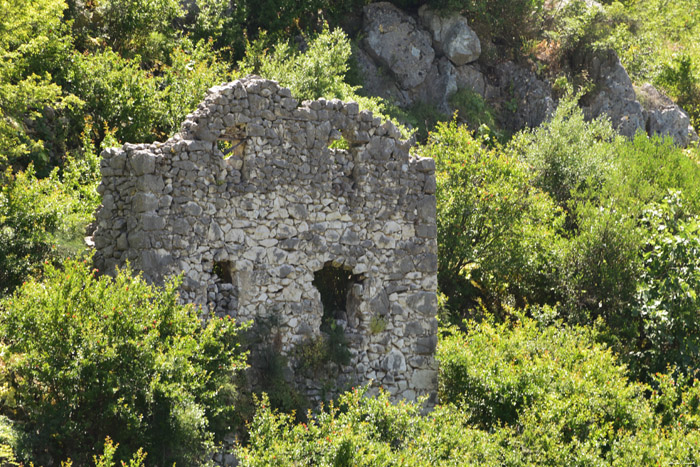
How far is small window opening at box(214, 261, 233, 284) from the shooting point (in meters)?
13.0

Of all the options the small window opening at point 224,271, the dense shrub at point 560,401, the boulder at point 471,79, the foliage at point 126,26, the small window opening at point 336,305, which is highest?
the foliage at point 126,26

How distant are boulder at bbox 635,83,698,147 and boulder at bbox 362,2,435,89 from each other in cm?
756

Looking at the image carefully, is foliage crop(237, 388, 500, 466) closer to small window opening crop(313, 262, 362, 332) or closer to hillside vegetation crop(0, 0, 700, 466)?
hillside vegetation crop(0, 0, 700, 466)

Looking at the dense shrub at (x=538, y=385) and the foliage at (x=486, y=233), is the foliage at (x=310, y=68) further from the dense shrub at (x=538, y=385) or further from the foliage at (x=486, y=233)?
the dense shrub at (x=538, y=385)

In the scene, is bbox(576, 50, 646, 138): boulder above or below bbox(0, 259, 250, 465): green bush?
above

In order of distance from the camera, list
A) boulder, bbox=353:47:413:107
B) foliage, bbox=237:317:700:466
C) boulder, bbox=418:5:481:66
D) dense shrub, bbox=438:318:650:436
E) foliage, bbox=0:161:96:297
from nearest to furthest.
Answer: foliage, bbox=237:317:700:466 → dense shrub, bbox=438:318:650:436 → foliage, bbox=0:161:96:297 → boulder, bbox=353:47:413:107 → boulder, bbox=418:5:481:66

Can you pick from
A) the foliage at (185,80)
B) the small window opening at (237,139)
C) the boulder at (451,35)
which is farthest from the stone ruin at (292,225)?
the boulder at (451,35)

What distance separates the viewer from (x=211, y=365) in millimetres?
11531

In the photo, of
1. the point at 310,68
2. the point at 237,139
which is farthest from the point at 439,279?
the point at 237,139

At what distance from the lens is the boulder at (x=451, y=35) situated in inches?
1043

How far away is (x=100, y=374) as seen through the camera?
404 inches

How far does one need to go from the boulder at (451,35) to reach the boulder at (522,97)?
5.95ft

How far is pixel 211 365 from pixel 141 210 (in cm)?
244

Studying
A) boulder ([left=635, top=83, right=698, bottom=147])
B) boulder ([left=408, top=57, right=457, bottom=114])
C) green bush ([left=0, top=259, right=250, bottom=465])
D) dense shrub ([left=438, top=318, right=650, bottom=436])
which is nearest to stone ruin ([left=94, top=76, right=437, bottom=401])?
dense shrub ([left=438, top=318, right=650, bottom=436])
